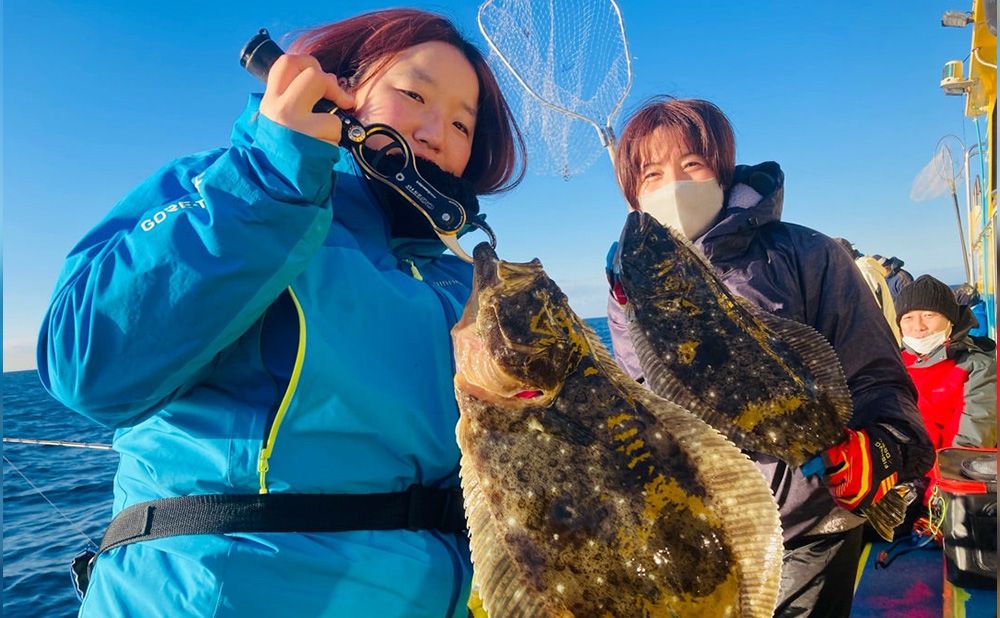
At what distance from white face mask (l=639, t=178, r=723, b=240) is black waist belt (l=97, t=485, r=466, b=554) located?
6.83ft

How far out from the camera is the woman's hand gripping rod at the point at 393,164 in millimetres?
1745

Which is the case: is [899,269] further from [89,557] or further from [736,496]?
[89,557]

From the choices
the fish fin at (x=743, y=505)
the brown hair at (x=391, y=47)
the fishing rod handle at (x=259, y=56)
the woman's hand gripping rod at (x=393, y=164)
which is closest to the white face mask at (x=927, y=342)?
the brown hair at (x=391, y=47)

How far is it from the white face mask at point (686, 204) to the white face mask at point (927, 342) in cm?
519

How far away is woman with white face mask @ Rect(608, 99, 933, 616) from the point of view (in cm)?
289

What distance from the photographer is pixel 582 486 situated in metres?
1.70

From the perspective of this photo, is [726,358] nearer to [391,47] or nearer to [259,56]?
[391,47]

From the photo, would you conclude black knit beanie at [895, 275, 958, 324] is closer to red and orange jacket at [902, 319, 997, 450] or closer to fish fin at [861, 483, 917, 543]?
red and orange jacket at [902, 319, 997, 450]

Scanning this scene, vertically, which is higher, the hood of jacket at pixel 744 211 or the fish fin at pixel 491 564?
the hood of jacket at pixel 744 211

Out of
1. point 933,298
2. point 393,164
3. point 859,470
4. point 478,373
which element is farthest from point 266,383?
point 933,298

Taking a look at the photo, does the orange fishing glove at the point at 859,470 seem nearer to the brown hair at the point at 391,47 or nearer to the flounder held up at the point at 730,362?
the flounder held up at the point at 730,362

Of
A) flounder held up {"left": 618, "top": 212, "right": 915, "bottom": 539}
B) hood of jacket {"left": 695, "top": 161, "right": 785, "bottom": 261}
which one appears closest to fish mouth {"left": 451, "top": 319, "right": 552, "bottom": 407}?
flounder held up {"left": 618, "top": 212, "right": 915, "bottom": 539}

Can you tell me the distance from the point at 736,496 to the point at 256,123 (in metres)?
1.56

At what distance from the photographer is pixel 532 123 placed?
375 cm
